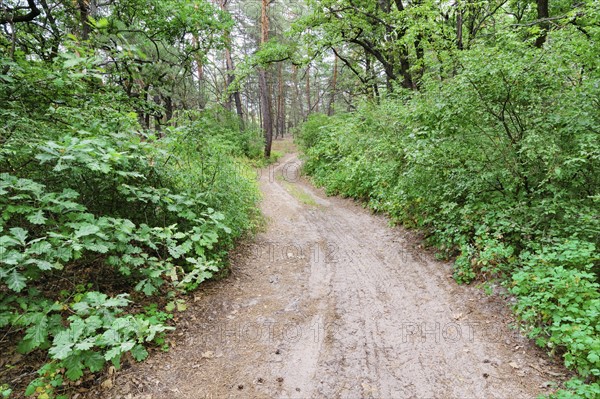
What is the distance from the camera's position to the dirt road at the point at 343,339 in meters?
2.76

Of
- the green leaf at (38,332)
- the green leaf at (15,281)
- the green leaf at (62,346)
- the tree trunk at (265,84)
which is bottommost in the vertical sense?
the green leaf at (62,346)

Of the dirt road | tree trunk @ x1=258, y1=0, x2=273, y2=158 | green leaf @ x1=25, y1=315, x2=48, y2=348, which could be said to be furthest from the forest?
tree trunk @ x1=258, y1=0, x2=273, y2=158

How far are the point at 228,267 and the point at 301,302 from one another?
1.45 metres

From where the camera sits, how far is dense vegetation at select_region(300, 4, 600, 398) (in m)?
3.00

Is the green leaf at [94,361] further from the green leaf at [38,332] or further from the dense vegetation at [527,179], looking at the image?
the dense vegetation at [527,179]

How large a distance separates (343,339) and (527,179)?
3745mm

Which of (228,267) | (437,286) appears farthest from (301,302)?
(437,286)

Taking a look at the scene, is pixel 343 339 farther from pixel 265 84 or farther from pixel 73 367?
pixel 265 84

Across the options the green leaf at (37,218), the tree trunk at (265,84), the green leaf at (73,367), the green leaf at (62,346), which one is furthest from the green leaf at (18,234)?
the tree trunk at (265,84)

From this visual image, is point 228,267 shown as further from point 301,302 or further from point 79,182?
point 79,182

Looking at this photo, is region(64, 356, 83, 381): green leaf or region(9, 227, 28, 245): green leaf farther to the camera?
region(64, 356, 83, 381): green leaf

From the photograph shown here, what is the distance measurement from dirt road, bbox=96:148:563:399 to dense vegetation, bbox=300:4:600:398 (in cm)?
42

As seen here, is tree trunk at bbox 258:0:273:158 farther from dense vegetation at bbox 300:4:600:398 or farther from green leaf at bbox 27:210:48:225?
green leaf at bbox 27:210:48:225

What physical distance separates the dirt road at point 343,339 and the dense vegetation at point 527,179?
1.37ft
